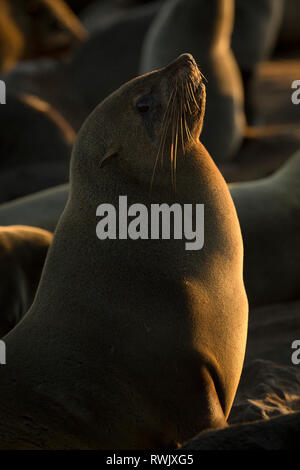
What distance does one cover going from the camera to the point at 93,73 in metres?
9.91

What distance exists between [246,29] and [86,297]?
572 cm

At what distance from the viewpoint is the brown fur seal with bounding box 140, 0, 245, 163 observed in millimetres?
7105

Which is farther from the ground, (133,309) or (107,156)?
(107,156)

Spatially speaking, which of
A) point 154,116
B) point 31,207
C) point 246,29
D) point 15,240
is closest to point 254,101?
point 246,29

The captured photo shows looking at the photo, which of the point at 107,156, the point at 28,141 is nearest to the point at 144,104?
the point at 107,156

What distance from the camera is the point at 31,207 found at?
16.6 ft

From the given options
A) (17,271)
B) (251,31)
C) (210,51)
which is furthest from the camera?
(251,31)

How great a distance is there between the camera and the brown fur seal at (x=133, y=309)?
9.71 ft

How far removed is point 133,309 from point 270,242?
1.84 meters

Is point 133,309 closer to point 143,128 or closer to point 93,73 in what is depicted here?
point 143,128

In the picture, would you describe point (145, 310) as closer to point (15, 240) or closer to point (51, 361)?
point (51, 361)

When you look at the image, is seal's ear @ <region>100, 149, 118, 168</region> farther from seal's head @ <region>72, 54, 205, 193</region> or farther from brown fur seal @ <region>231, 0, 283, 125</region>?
brown fur seal @ <region>231, 0, 283, 125</region>

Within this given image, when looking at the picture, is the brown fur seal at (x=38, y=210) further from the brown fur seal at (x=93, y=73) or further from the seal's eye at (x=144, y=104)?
the brown fur seal at (x=93, y=73)

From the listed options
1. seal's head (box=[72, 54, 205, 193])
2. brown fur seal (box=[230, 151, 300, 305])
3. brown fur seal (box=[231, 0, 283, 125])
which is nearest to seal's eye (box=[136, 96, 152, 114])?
seal's head (box=[72, 54, 205, 193])
